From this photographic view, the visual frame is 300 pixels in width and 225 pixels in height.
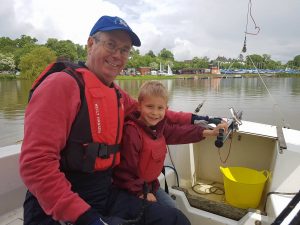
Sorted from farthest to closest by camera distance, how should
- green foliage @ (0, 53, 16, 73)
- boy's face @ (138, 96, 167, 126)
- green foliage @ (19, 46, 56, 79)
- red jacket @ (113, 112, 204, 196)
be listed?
green foliage @ (0, 53, 16, 73), green foliage @ (19, 46, 56, 79), boy's face @ (138, 96, 167, 126), red jacket @ (113, 112, 204, 196)

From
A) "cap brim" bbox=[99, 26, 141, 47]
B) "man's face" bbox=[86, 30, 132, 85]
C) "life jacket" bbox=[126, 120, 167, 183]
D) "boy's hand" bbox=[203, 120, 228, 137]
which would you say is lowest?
"life jacket" bbox=[126, 120, 167, 183]

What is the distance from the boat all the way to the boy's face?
464 millimetres

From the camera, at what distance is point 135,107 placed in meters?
2.24

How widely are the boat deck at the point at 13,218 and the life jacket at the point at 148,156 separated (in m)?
1.35

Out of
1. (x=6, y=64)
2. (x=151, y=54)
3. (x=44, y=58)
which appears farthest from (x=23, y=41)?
(x=151, y=54)

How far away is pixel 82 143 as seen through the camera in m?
1.52

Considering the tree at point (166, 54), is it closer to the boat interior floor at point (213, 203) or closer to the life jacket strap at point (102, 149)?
the boat interior floor at point (213, 203)

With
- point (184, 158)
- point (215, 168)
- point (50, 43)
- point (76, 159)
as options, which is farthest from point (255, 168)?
point (50, 43)

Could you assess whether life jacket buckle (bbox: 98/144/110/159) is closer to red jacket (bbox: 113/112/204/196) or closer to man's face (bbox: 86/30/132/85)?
red jacket (bbox: 113/112/204/196)

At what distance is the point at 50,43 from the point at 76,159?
83.2 meters

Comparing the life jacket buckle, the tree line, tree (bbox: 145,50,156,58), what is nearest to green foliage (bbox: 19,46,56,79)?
the tree line

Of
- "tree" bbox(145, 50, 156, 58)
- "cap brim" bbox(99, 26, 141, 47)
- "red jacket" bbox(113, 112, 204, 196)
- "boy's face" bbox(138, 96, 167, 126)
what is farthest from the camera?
"tree" bbox(145, 50, 156, 58)

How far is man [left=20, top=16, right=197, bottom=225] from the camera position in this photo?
4.36 ft

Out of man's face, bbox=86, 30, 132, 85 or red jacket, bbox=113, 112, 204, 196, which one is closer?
man's face, bbox=86, 30, 132, 85
